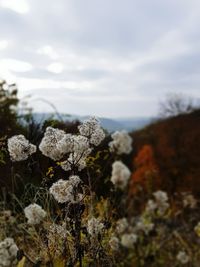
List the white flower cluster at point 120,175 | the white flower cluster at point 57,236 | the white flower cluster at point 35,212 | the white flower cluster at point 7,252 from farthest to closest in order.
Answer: the white flower cluster at point 57,236
the white flower cluster at point 120,175
the white flower cluster at point 35,212
the white flower cluster at point 7,252

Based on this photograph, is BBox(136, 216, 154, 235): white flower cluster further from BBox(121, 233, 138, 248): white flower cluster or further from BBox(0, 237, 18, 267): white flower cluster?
BBox(0, 237, 18, 267): white flower cluster

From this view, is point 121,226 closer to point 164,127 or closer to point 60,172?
point 60,172

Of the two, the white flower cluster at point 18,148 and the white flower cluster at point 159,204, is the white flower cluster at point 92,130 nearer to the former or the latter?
the white flower cluster at point 18,148

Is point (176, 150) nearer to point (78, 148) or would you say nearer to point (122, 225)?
point (122, 225)

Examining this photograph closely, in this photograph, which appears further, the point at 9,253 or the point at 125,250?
the point at 125,250

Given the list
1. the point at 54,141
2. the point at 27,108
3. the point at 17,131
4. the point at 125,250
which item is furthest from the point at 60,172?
the point at 27,108

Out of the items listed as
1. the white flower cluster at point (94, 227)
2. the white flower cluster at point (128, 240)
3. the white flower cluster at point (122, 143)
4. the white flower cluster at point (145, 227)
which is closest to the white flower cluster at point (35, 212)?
the white flower cluster at point (94, 227)

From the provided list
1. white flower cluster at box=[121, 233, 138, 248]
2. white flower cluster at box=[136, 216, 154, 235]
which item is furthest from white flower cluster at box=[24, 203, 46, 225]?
white flower cluster at box=[136, 216, 154, 235]
